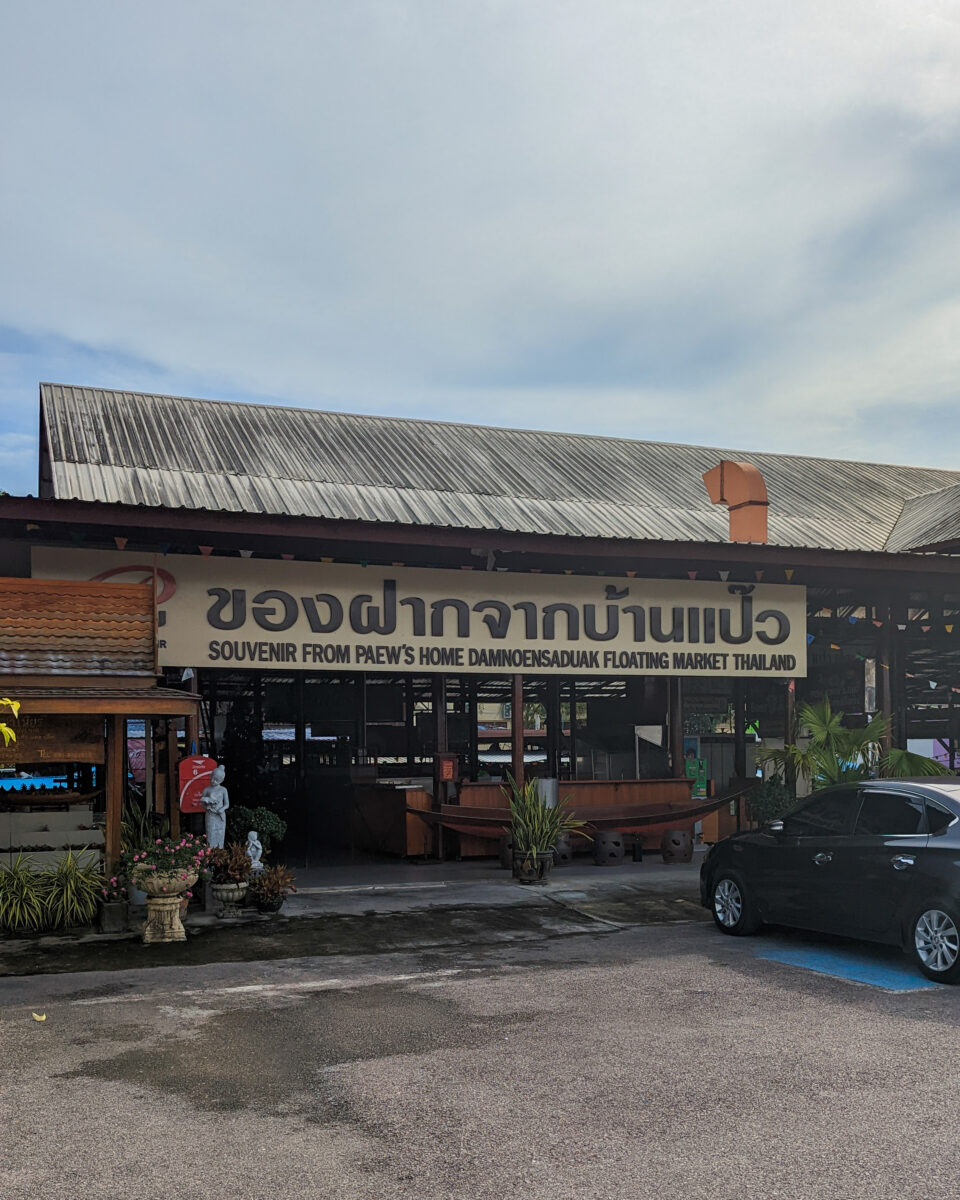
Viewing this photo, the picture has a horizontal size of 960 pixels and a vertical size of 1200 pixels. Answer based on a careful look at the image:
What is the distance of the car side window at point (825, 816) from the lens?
10.4 meters

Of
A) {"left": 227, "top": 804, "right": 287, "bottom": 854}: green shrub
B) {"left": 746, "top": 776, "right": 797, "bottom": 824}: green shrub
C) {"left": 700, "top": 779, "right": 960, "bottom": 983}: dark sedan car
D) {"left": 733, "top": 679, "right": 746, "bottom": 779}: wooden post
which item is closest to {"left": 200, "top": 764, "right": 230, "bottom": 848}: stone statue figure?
{"left": 227, "top": 804, "right": 287, "bottom": 854}: green shrub

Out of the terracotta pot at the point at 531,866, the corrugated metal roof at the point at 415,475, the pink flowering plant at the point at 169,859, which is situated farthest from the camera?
the corrugated metal roof at the point at 415,475

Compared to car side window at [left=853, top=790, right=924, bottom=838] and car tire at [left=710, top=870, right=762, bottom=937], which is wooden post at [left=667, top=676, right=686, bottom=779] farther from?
car side window at [left=853, top=790, right=924, bottom=838]

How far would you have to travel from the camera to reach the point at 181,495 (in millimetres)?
15617

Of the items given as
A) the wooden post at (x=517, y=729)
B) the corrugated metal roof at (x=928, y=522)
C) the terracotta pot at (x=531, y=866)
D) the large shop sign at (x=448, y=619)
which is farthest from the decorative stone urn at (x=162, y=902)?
the corrugated metal roof at (x=928, y=522)

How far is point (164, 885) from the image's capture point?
11094 mm

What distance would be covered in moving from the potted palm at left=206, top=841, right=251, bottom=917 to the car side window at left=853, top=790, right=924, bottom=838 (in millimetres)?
6377

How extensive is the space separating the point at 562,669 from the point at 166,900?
692 centimetres

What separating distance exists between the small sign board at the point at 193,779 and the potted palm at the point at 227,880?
0.76 m

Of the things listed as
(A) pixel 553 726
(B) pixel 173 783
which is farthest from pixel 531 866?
(A) pixel 553 726

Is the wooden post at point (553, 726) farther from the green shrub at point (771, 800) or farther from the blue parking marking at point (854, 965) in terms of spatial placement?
the blue parking marking at point (854, 965)

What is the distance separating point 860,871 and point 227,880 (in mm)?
6541

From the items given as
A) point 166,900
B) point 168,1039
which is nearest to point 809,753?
point 166,900

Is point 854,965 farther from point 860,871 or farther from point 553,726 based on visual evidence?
point 553,726
